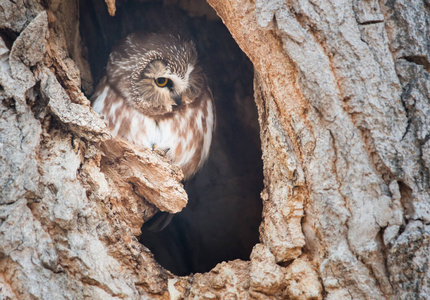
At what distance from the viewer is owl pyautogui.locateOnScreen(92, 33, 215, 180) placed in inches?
101

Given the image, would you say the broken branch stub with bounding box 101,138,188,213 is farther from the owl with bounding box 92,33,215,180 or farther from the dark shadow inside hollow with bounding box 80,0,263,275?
the dark shadow inside hollow with bounding box 80,0,263,275

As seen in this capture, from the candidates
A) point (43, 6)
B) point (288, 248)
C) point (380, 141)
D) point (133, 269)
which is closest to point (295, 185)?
point (288, 248)

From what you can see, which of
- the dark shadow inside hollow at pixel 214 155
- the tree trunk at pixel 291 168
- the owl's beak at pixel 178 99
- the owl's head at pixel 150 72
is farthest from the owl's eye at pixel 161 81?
the tree trunk at pixel 291 168

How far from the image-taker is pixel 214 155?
3344mm

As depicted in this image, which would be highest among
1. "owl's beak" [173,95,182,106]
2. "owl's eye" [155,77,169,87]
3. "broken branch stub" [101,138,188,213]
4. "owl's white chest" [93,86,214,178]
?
"owl's eye" [155,77,169,87]

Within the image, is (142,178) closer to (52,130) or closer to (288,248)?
(52,130)

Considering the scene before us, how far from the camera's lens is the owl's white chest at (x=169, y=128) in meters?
2.53

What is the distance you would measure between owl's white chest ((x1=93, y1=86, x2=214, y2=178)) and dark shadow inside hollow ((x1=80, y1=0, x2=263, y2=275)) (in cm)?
30

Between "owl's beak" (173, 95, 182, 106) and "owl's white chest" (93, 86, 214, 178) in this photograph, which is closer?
"owl's white chest" (93, 86, 214, 178)

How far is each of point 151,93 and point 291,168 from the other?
1.21m

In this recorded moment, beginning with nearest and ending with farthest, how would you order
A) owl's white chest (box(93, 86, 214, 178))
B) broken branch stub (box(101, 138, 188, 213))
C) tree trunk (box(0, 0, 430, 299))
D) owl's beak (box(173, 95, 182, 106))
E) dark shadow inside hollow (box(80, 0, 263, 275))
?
tree trunk (box(0, 0, 430, 299)) < broken branch stub (box(101, 138, 188, 213)) < owl's white chest (box(93, 86, 214, 178)) < owl's beak (box(173, 95, 182, 106)) < dark shadow inside hollow (box(80, 0, 263, 275))

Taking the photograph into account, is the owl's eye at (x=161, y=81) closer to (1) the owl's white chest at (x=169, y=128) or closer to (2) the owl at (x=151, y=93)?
(2) the owl at (x=151, y=93)

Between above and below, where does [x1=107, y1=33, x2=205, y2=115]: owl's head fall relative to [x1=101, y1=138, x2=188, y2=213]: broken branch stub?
above

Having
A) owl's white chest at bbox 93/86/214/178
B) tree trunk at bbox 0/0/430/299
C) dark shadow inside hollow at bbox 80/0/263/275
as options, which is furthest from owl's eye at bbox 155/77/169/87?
tree trunk at bbox 0/0/430/299
